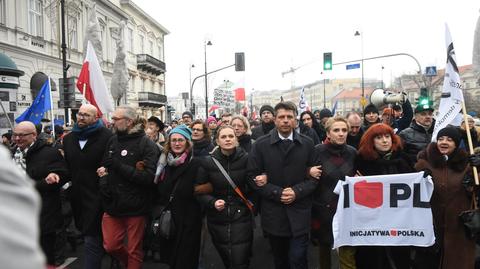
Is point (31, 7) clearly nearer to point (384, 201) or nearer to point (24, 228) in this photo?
point (384, 201)

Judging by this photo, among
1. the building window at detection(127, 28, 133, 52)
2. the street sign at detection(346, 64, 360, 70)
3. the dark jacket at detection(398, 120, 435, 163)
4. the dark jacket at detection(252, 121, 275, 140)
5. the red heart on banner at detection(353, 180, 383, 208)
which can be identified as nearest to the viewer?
the red heart on banner at detection(353, 180, 383, 208)

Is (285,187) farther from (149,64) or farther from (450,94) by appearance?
(149,64)

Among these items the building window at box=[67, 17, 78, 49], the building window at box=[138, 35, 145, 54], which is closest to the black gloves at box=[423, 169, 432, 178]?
the building window at box=[67, 17, 78, 49]

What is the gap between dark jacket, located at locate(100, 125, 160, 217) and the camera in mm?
4664

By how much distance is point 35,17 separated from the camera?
24.9 m

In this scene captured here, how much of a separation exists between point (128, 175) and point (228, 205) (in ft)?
3.73

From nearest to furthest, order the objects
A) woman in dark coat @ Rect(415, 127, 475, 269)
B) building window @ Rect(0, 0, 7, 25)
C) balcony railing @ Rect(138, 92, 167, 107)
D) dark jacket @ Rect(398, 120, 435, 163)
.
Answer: woman in dark coat @ Rect(415, 127, 475, 269) < dark jacket @ Rect(398, 120, 435, 163) < building window @ Rect(0, 0, 7, 25) < balcony railing @ Rect(138, 92, 167, 107)

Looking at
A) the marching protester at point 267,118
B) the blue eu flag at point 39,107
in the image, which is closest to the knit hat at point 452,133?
the marching protester at point 267,118

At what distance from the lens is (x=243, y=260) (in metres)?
4.43

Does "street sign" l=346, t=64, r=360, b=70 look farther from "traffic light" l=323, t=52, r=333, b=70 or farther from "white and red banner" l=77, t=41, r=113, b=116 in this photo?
"white and red banner" l=77, t=41, r=113, b=116

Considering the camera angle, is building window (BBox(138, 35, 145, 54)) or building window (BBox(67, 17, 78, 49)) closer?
building window (BBox(67, 17, 78, 49))

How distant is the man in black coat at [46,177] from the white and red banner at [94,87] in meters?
2.40

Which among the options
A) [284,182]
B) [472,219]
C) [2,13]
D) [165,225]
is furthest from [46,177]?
[2,13]

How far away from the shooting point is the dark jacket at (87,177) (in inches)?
193
